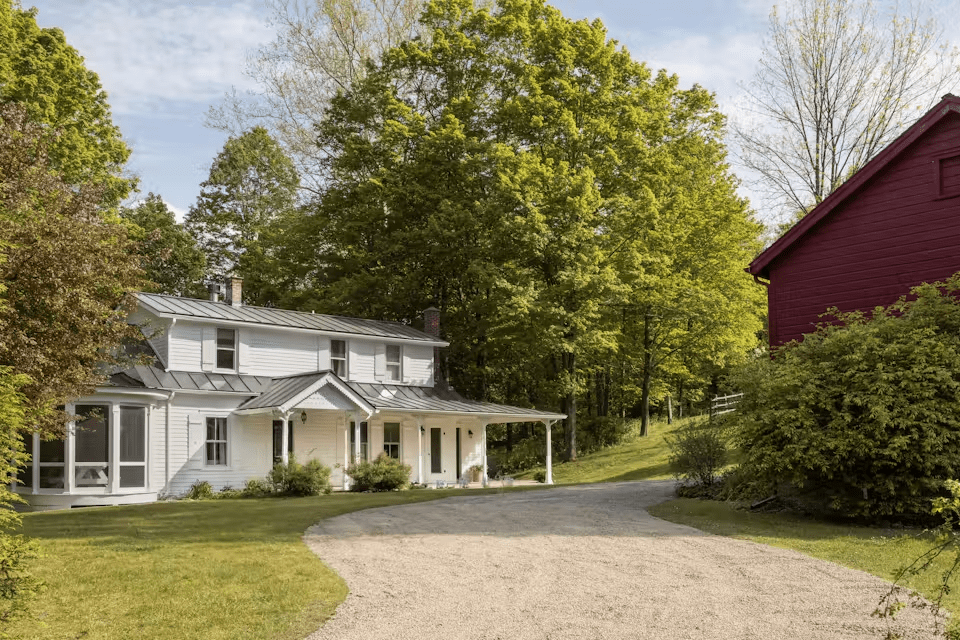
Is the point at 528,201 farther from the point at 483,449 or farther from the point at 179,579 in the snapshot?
the point at 179,579

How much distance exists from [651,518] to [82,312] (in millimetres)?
10869

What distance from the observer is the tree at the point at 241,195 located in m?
45.2

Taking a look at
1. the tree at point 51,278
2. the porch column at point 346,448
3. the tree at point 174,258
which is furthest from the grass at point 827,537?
the tree at point 174,258

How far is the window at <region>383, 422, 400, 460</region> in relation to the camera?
1206 inches

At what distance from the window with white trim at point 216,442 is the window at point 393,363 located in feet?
23.8

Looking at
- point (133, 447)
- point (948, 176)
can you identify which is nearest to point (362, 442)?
point (133, 447)

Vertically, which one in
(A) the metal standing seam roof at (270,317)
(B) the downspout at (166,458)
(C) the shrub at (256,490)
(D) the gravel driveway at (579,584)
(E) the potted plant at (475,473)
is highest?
(A) the metal standing seam roof at (270,317)

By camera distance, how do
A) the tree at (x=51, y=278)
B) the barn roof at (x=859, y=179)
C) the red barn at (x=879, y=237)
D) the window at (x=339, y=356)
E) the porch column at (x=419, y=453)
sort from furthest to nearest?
the window at (x=339, y=356) < the porch column at (x=419, y=453) < the red barn at (x=879, y=237) < the barn roof at (x=859, y=179) < the tree at (x=51, y=278)

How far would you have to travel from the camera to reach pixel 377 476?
86.4 feet

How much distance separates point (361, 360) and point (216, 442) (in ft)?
21.5

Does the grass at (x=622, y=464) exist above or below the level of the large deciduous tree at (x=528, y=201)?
below

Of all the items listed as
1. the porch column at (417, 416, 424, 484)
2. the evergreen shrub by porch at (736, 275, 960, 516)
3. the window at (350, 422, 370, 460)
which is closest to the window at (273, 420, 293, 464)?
the window at (350, 422, 370, 460)

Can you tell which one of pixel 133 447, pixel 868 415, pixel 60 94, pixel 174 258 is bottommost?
pixel 133 447

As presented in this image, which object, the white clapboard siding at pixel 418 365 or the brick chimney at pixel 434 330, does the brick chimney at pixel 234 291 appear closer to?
the white clapboard siding at pixel 418 365
